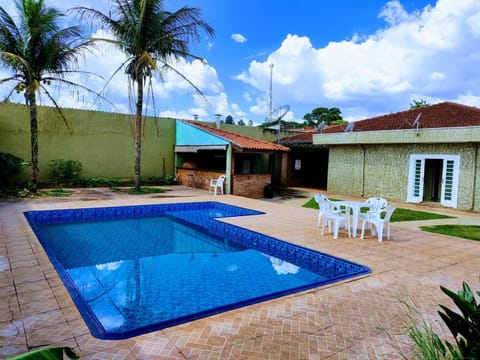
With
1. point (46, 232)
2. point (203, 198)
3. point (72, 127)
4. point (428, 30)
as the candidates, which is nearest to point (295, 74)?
point (428, 30)

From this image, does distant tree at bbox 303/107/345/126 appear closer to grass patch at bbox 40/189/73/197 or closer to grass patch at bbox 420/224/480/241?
grass patch at bbox 40/189/73/197

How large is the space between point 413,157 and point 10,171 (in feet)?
66.1

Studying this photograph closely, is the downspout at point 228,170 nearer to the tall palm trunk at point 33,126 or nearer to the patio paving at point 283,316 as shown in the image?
the tall palm trunk at point 33,126

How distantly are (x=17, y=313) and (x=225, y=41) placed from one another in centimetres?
2088

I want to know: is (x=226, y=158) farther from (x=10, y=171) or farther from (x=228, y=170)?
(x=10, y=171)

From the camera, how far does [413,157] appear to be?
1723 cm

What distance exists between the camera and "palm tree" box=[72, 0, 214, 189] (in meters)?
15.7

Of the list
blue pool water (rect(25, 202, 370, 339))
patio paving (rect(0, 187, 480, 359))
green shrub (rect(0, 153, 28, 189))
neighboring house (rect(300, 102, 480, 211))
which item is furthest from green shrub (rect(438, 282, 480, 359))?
green shrub (rect(0, 153, 28, 189))

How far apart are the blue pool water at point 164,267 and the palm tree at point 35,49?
610cm

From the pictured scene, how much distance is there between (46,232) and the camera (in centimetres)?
1050

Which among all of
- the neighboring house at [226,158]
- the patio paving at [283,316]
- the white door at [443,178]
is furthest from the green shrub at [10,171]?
the white door at [443,178]

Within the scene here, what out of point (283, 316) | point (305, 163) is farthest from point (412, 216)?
point (305, 163)

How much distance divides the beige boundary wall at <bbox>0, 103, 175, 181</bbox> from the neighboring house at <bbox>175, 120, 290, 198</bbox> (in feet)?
4.02

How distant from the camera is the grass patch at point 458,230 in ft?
33.7
